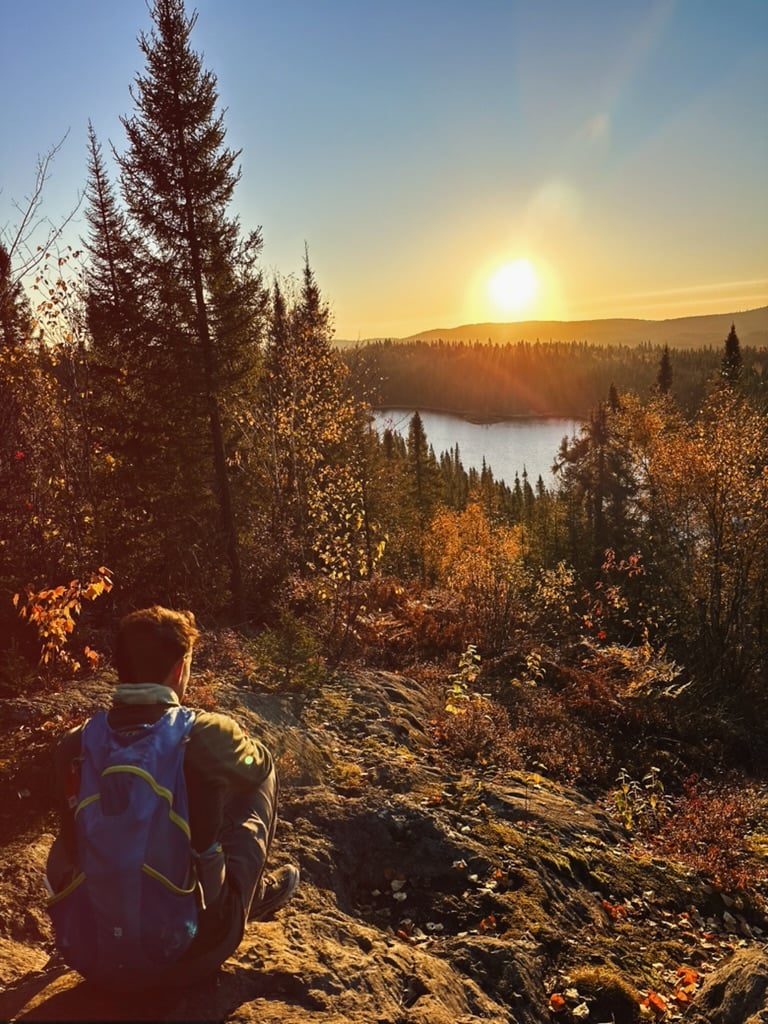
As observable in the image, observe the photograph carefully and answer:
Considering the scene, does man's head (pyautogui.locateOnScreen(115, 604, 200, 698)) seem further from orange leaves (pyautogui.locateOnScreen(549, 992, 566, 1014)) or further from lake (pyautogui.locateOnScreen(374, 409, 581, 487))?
lake (pyautogui.locateOnScreen(374, 409, 581, 487))

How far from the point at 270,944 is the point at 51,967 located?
4.04ft

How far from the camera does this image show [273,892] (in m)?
3.67

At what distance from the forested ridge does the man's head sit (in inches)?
104

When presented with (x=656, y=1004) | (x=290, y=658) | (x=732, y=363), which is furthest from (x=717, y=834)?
(x=732, y=363)

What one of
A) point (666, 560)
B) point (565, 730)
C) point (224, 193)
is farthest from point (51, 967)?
point (666, 560)

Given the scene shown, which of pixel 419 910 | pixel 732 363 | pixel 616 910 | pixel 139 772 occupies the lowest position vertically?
pixel 616 910

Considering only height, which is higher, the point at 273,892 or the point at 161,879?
the point at 161,879

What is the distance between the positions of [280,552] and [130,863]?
1422cm

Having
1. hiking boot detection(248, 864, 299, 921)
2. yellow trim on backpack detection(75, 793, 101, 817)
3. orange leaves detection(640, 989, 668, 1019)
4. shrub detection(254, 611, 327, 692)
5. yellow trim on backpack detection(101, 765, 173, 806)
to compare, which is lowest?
orange leaves detection(640, 989, 668, 1019)

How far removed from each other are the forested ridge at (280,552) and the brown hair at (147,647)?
2.64 metres

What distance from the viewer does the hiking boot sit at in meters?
3.48

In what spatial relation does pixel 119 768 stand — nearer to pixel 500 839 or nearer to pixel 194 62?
pixel 500 839

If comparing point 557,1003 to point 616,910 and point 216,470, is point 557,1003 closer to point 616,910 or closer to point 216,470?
point 616,910

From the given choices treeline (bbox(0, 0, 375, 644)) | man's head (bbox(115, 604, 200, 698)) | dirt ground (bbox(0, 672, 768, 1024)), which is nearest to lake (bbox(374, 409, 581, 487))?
treeline (bbox(0, 0, 375, 644))
